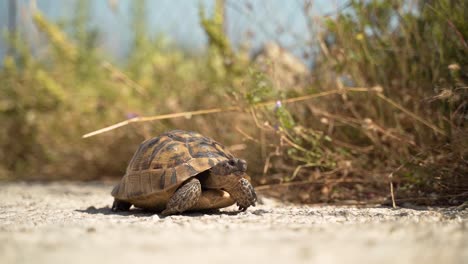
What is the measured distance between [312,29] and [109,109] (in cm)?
296

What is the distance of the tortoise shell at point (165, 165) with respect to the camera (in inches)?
109

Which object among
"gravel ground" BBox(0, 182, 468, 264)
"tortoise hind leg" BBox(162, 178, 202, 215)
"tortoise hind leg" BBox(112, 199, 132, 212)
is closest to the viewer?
"gravel ground" BBox(0, 182, 468, 264)

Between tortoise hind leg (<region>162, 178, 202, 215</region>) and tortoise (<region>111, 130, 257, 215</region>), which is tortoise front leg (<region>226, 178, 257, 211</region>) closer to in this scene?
tortoise (<region>111, 130, 257, 215</region>)

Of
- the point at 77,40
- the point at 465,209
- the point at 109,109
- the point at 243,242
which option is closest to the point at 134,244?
the point at 243,242

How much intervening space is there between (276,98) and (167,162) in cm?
101

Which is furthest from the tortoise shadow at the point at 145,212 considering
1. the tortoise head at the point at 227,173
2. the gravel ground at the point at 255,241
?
the gravel ground at the point at 255,241

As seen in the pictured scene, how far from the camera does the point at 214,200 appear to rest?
2.84 m

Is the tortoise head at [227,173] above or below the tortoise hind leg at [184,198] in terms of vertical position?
above

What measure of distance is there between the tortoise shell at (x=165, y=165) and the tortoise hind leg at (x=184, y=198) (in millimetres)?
44

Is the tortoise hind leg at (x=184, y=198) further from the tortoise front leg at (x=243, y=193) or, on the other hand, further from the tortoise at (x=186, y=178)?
the tortoise front leg at (x=243, y=193)

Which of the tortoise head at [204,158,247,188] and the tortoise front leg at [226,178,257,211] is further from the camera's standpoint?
the tortoise front leg at [226,178,257,211]

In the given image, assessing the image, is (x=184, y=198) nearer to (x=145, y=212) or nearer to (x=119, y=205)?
(x=145, y=212)

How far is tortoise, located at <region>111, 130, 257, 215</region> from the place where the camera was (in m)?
2.74

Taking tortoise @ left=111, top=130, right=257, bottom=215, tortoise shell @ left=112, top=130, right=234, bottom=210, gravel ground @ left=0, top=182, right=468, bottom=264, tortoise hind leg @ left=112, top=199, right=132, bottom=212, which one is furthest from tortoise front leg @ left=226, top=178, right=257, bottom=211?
tortoise hind leg @ left=112, top=199, right=132, bottom=212
